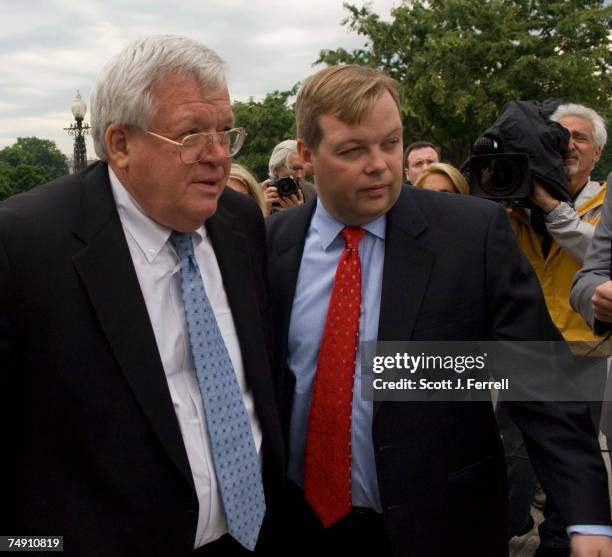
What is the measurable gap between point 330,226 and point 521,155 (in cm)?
130

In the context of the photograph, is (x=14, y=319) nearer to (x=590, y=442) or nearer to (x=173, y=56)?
(x=173, y=56)

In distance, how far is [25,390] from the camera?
1.75 metres

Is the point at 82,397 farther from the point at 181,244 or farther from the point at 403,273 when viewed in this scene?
the point at 403,273

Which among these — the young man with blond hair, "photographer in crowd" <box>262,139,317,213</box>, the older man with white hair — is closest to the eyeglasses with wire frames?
the older man with white hair

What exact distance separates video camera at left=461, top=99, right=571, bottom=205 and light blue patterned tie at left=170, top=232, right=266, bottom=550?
1819 mm

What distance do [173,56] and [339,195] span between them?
0.72m

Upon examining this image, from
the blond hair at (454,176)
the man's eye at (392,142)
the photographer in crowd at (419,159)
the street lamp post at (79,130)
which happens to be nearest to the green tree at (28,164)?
A: the street lamp post at (79,130)

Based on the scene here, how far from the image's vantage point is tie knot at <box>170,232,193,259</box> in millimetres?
2033

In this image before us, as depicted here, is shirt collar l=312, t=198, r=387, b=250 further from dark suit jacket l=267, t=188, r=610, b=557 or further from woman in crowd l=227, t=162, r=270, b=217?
woman in crowd l=227, t=162, r=270, b=217

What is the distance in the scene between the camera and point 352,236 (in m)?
2.40

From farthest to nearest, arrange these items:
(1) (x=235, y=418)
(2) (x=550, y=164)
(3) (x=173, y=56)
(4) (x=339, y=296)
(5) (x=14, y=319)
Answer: (2) (x=550, y=164), (4) (x=339, y=296), (1) (x=235, y=418), (3) (x=173, y=56), (5) (x=14, y=319)

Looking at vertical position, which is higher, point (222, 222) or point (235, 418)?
point (222, 222)

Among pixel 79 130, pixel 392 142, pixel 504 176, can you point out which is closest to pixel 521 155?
pixel 504 176

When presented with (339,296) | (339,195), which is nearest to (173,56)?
(339,195)
